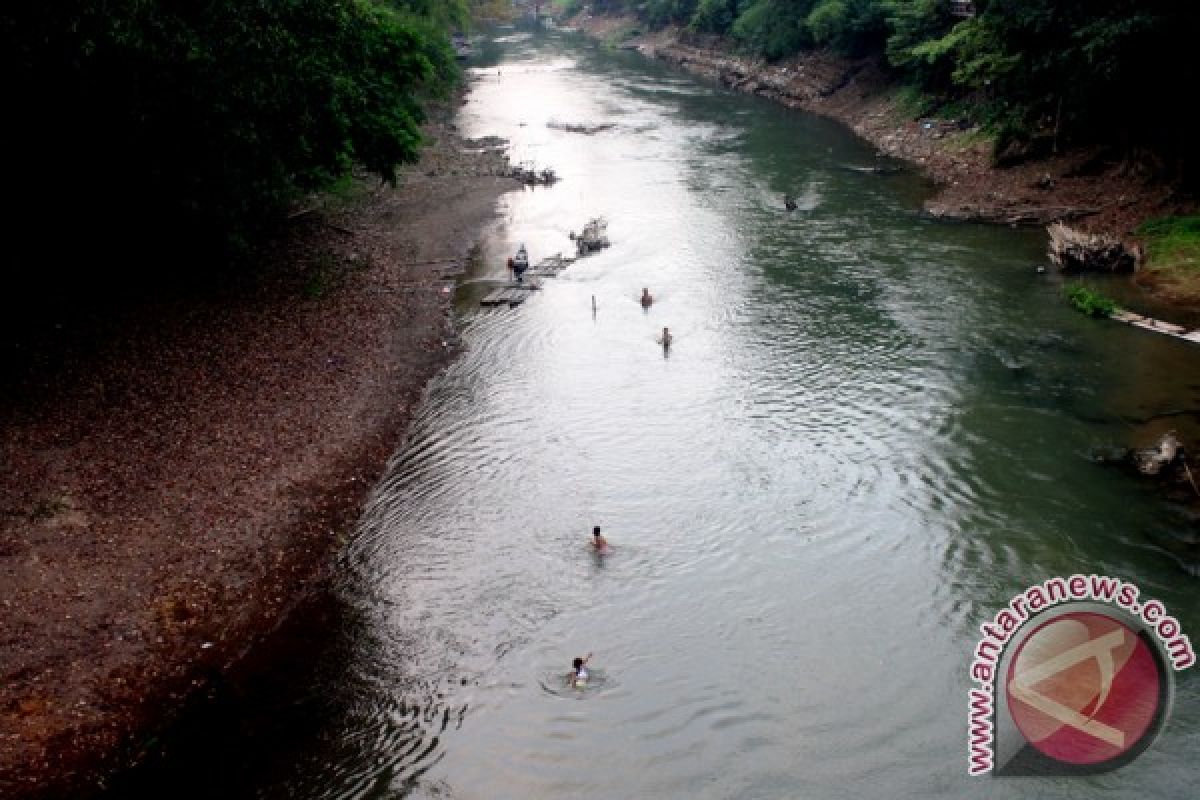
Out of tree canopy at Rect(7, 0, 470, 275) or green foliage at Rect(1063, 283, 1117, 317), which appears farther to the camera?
green foliage at Rect(1063, 283, 1117, 317)

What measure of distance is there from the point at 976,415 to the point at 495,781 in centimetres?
1775

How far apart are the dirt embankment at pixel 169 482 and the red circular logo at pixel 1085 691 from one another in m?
15.0

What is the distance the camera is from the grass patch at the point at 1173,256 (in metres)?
30.8

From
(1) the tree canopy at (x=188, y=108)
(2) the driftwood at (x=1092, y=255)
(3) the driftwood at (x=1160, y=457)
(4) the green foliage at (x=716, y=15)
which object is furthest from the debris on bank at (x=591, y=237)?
(4) the green foliage at (x=716, y=15)

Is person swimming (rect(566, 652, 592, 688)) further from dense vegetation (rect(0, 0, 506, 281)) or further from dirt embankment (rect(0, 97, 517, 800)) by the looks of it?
dense vegetation (rect(0, 0, 506, 281))

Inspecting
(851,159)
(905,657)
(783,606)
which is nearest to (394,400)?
(783,606)

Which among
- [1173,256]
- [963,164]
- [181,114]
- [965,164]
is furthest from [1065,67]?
[181,114]

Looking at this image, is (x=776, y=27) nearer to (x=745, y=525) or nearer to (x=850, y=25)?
(x=850, y=25)

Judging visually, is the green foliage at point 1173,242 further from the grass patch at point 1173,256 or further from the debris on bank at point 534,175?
the debris on bank at point 534,175

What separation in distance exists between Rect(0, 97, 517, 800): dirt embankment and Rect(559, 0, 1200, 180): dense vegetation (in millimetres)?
29187

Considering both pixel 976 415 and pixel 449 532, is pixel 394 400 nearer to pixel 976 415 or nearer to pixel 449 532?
pixel 449 532

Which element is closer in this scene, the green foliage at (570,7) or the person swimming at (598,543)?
the person swimming at (598,543)

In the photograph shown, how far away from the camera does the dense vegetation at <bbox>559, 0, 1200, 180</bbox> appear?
32.7 m

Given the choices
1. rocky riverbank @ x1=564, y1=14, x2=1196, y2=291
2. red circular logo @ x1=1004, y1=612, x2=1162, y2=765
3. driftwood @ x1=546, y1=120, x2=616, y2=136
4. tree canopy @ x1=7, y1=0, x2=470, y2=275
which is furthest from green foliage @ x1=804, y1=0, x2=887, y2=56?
red circular logo @ x1=1004, y1=612, x2=1162, y2=765
